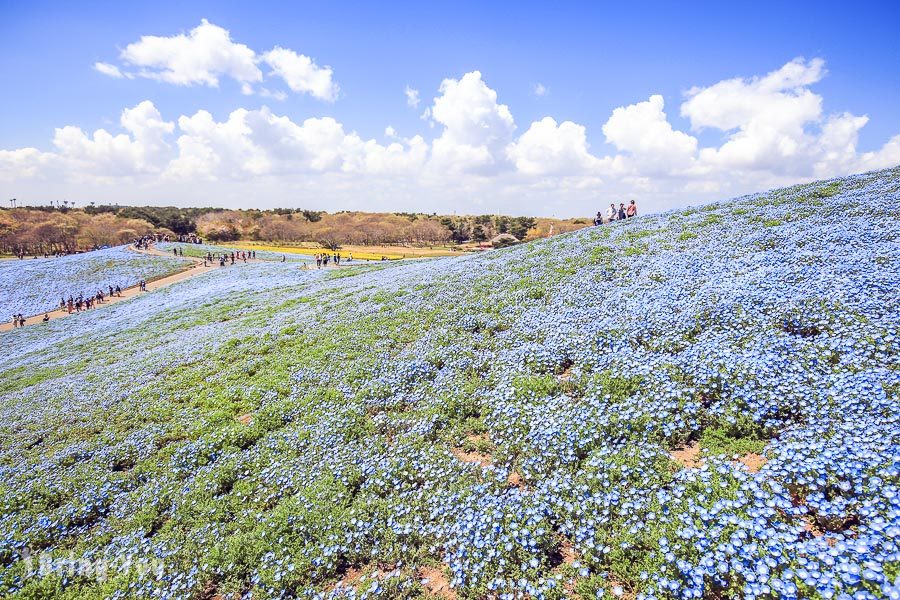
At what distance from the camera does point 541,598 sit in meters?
5.16

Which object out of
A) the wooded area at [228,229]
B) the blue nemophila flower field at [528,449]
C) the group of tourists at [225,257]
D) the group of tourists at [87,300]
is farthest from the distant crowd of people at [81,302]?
the wooded area at [228,229]

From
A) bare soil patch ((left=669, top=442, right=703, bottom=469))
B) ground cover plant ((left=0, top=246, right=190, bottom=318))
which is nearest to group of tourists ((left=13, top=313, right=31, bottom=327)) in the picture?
ground cover plant ((left=0, top=246, right=190, bottom=318))

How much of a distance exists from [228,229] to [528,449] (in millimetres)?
120896

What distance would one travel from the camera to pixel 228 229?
112m

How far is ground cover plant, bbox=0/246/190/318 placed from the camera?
4528 cm

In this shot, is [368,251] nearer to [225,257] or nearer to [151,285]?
[225,257]

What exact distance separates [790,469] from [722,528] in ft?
4.22

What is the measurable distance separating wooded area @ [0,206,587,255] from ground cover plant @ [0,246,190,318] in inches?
1233

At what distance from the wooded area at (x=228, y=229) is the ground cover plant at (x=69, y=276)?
3131cm

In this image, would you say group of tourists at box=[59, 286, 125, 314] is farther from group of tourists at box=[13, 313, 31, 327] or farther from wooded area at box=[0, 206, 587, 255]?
wooded area at box=[0, 206, 587, 255]

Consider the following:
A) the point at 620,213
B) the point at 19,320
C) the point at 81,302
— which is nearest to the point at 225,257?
the point at 81,302

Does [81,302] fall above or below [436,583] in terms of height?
below

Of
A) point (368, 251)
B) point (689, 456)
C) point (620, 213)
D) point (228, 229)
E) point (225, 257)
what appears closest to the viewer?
point (689, 456)

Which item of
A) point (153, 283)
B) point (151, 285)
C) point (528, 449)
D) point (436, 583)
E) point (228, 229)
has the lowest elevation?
point (436, 583)
